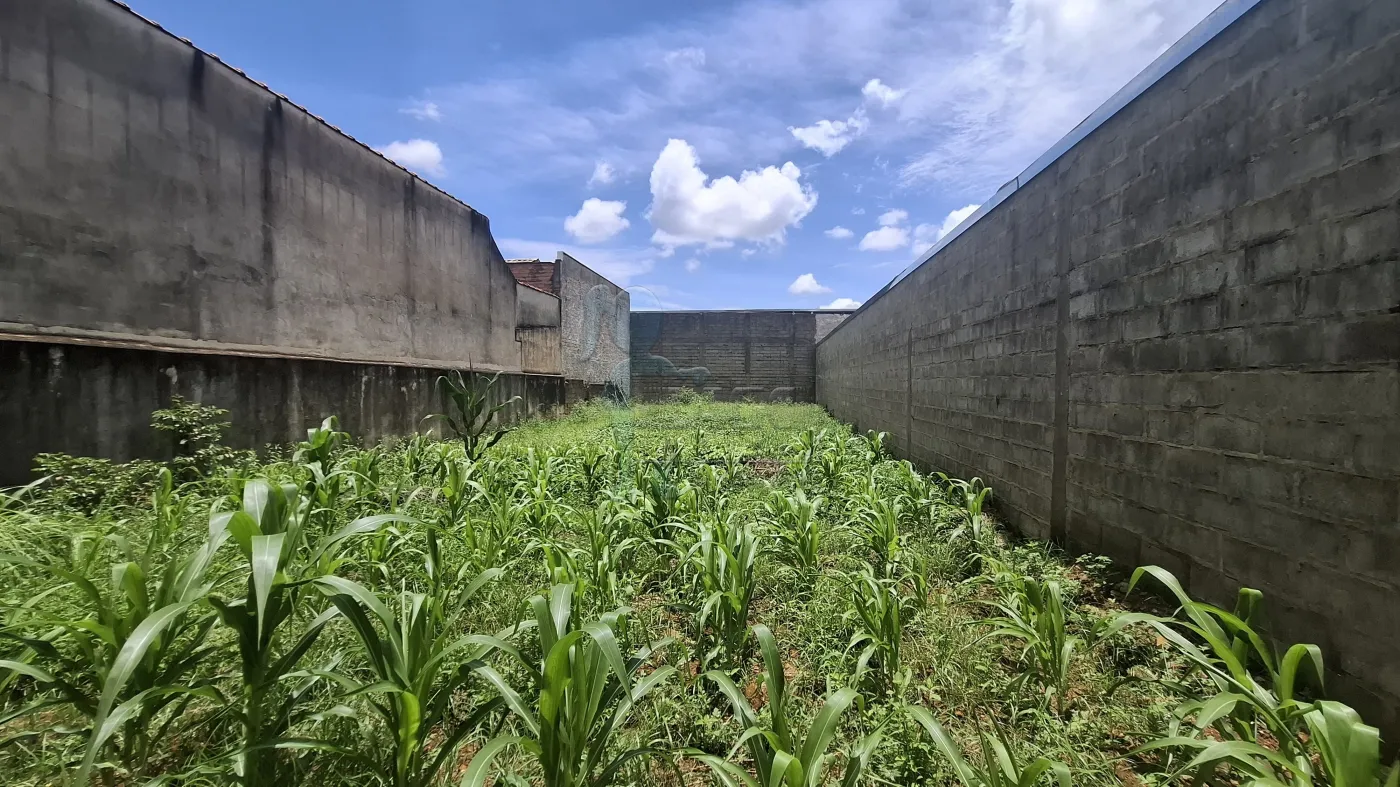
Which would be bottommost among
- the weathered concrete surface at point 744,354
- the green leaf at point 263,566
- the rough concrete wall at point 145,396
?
the green leaf at point 263,566

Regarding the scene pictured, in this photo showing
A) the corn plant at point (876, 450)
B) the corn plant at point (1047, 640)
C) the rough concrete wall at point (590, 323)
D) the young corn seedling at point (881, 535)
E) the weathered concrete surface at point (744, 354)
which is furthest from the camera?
the weathered concrete surface at point (744, 354)

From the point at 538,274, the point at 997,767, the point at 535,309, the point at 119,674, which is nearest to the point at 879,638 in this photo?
the point at 997,767

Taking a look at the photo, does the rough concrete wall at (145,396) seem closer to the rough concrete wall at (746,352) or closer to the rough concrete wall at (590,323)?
the rough concrete wall at (590,323)

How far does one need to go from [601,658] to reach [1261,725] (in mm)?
1707

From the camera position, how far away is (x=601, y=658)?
129 cm

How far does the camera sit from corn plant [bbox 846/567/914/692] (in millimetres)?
1679

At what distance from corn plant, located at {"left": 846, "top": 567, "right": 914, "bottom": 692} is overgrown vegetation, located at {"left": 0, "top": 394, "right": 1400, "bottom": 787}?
11 millimetres

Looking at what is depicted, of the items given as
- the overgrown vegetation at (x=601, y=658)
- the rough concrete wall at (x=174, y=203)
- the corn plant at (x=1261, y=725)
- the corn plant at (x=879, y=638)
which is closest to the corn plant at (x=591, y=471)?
the overgrown vegetation at (x=601, y=658)

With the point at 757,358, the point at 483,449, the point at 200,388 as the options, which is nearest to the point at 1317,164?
the point at 483,449

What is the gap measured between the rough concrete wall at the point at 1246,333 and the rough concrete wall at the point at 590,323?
9.25 meters

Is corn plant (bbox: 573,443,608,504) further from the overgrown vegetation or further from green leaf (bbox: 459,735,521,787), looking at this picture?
green leaf (bbox: 459,735,521,787)

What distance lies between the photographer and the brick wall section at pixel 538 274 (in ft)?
39.4

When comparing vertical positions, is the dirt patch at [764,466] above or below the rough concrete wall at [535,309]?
below

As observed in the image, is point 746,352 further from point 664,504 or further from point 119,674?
point 119,674
